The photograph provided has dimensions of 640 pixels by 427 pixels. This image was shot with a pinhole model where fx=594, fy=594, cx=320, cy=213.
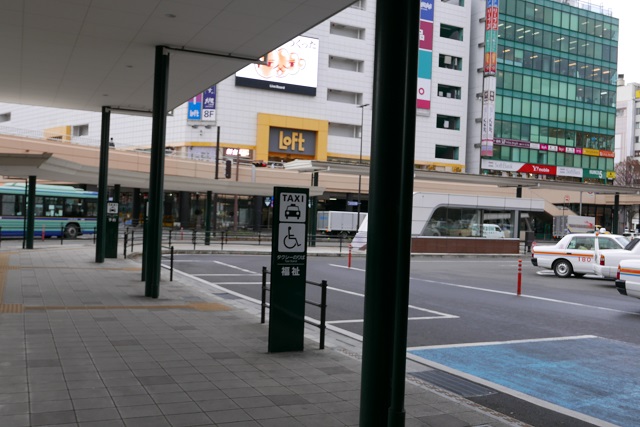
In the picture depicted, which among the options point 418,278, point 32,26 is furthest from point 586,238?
point 32,26

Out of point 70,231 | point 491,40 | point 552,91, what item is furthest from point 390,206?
point 552,91

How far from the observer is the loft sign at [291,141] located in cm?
6512

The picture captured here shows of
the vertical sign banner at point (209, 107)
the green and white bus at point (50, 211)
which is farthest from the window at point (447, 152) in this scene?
the green and white bus at point (50, 211)

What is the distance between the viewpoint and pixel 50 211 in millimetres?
35031

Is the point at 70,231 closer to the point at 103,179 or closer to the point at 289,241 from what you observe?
the point at 103,179

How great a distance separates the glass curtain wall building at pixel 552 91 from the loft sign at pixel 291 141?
21.9 m

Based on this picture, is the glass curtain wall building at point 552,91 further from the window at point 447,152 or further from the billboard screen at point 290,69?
the billboard screen at point 290,69

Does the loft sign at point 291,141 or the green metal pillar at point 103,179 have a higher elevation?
the loft sign at point 291,141

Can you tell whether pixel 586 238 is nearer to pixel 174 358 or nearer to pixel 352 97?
pixel 174 358

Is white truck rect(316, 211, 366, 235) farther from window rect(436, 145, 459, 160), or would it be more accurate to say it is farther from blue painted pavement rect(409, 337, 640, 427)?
blue painted pavement rect(409, 337, 640, 427)

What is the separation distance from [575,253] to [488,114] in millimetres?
52371

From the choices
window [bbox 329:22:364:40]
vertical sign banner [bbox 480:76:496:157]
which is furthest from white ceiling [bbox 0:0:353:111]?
vertical sign banner [bbox 480:76:496:157]

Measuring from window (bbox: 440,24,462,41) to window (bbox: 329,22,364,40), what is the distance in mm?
11581

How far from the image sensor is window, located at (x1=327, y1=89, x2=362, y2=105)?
67688 millimetres
